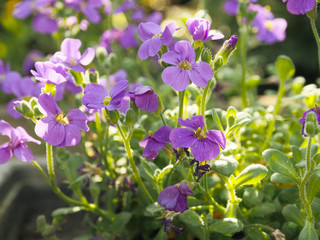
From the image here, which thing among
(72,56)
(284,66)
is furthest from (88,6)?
(284,66)

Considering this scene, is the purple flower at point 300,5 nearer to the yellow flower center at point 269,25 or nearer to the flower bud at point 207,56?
the flower bud at point 207,56

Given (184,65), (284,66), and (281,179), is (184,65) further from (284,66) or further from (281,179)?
(284,66)

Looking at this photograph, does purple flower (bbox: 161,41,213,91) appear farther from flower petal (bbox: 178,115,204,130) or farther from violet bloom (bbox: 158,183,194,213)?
violet bloom (bbox: 158,183,194,213)

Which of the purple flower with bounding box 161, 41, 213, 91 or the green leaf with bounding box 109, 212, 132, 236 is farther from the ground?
the purple flower with bounding box 161, 41, 213, 91

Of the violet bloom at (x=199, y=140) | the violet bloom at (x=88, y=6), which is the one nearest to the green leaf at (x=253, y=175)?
the violet bloom at (x=199, y=140)

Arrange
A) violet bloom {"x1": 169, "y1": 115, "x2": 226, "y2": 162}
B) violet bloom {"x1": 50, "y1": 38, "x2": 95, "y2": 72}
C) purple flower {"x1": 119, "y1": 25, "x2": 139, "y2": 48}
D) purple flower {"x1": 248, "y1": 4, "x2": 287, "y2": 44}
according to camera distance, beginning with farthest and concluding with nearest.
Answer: purple flower {"x1": 119, "y1": 25, "x2": 139, "y2": 48}, purple flower {"x1": 248, "y1": 4, "x2": 287, "y2": 44}, violet bloom {"x1": 50, "y1": 38, "x2": 95, "y2": 72}, violet bloom {"x1": 169, "y1": 115, "x2": 226, "y2": 162}

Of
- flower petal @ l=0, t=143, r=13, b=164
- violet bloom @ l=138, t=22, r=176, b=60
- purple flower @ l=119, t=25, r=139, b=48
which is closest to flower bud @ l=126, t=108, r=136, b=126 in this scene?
violet bloom @ l=138, t=22, r=176, b=60

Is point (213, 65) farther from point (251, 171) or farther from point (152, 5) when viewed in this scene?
point (152, 5)
